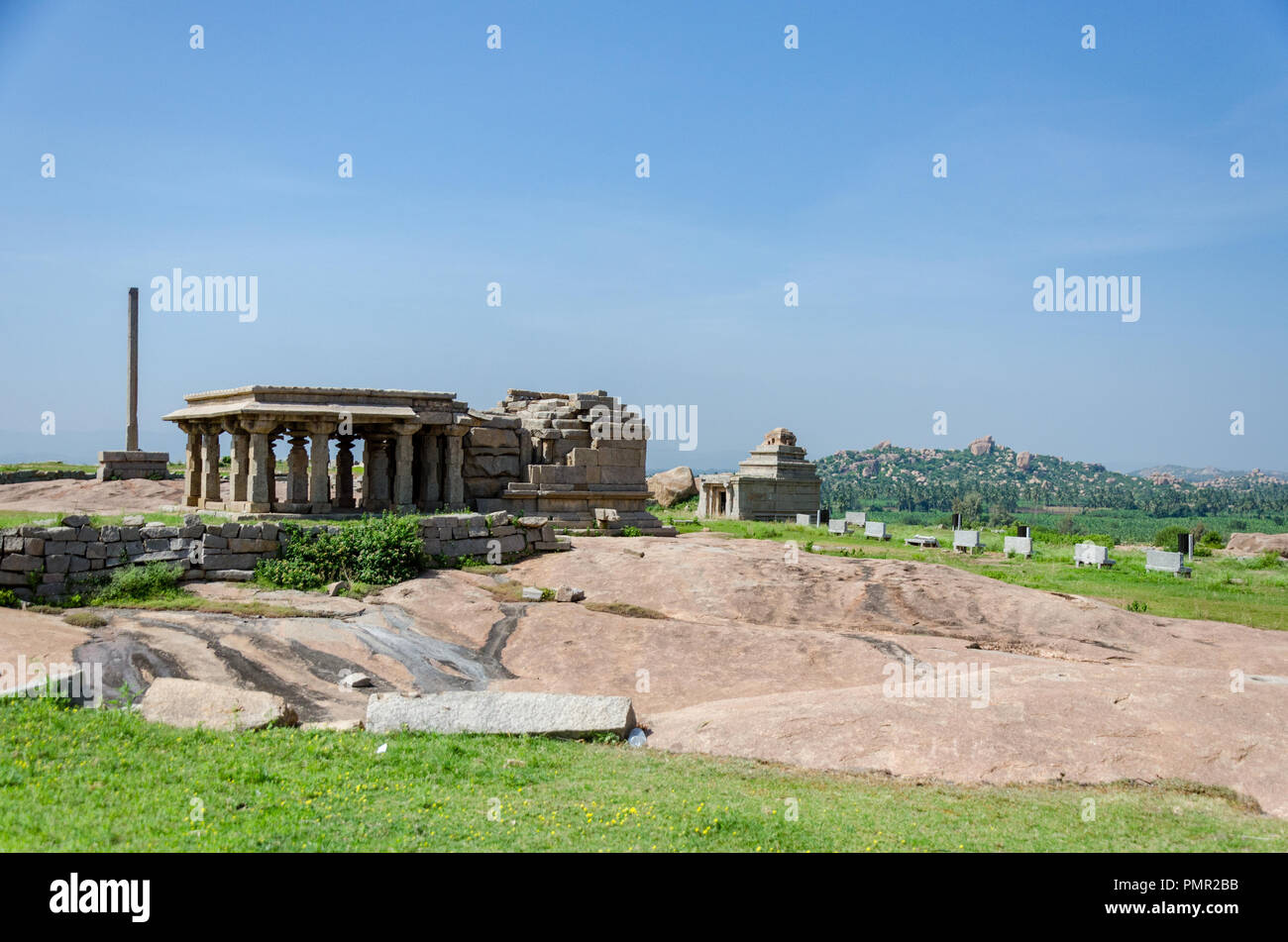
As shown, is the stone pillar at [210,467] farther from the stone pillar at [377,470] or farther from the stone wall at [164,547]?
the stone wall at [164,547]

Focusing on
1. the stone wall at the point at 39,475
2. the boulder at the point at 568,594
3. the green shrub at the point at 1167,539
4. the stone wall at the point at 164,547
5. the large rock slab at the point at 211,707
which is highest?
the stone wall at the point at 39,475

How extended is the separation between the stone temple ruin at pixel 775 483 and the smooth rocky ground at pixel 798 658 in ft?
60.7

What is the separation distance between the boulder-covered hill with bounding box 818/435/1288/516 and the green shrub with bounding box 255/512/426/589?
7781 cm

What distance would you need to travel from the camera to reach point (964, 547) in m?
26.7

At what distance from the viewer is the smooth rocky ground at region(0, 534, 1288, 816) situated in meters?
8.48

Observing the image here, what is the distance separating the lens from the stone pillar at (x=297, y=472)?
25516 mm

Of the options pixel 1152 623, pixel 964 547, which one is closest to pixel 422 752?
pixel 1152 623

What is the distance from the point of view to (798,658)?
12.6m

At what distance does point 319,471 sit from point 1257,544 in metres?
30.4

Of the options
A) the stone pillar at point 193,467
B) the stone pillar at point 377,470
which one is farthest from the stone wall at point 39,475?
the stone pillar at point 377,470

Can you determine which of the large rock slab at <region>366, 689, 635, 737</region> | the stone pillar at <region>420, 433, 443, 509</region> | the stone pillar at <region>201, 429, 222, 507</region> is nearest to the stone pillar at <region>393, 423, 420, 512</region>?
the stone pillar at <region>420, 433, 443, 509</region>

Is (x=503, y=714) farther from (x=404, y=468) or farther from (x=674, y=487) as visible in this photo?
(x=674, y=487)

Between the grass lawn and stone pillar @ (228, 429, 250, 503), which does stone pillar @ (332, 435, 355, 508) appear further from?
the grass lawn

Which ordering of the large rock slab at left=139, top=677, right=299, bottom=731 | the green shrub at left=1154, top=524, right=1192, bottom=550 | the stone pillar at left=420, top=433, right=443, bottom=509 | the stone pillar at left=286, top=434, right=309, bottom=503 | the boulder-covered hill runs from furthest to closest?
the boulder-covered hill
the green shrub at left=1154, top=524, right=1192, bottom=550
the stone pillar at left=286, top=434, right=309, bottom=503
the stone pillar at left=420, top=433, right=443, bottom=509
the large rock slab at left=139, top=677, right=299, bottom=731
